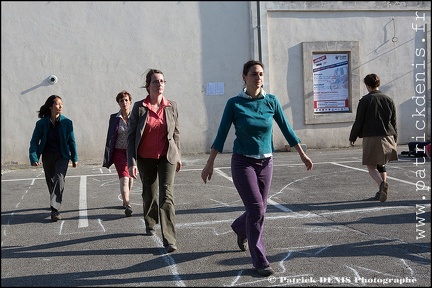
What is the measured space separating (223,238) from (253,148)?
5.06ft

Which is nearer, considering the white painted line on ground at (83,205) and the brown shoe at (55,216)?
the white painted line on ground at (83,205)

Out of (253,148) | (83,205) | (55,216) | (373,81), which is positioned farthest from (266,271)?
(83,205)

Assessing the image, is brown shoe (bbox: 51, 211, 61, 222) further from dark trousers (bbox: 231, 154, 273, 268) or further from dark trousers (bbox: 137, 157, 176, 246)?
dark trousers (bbox: 231, 154, 273, 268)

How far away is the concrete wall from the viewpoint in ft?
45.2

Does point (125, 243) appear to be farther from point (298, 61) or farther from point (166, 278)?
point (298, 61)

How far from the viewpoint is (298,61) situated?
603 inches

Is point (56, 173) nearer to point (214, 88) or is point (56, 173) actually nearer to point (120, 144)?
point (120, 144)

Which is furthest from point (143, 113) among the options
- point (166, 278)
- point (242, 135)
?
point (166, 278)

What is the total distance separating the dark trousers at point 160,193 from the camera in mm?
5156

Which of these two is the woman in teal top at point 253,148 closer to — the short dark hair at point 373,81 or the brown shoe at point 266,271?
the brown shoe at point 266,271

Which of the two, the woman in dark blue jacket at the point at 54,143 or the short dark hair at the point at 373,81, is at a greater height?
the short dark hair at the point at 373,81

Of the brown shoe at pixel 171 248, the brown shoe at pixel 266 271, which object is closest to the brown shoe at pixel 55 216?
the brown shoe at pixel 171 248

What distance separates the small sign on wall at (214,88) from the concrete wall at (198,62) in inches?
5.2

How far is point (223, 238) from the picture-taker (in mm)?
5570
